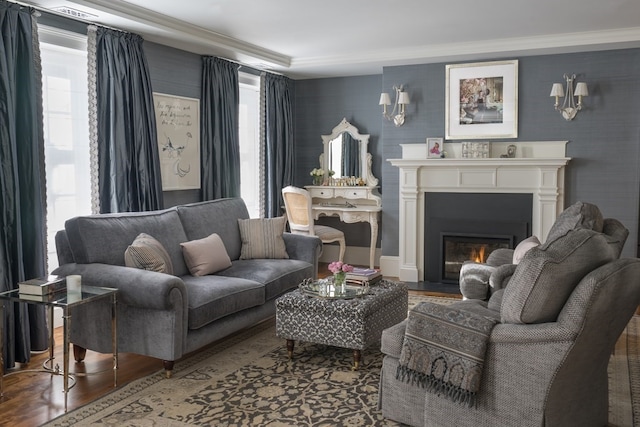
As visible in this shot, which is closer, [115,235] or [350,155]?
[115,235]

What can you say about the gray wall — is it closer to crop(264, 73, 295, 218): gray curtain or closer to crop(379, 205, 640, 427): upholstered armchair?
crop(264, 73, 295, 218): gray curtain

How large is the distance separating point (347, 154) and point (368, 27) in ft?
7.90

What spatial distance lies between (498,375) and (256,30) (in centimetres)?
389

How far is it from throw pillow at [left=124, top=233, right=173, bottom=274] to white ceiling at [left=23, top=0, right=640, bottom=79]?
5.59ft

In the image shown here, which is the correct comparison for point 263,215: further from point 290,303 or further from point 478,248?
point 290,303

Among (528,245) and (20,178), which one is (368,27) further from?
(20,178)

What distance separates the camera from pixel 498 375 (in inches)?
102

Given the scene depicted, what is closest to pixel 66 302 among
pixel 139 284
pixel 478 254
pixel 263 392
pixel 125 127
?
pixel 139 284

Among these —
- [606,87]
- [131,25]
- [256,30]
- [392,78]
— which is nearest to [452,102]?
[392,78]

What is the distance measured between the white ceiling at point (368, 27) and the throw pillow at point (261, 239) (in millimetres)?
1731

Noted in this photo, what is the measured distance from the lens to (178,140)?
576cm

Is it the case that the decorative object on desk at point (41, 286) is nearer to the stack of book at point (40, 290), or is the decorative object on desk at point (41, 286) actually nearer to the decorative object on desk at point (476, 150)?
the stack of book at point (40, 290)

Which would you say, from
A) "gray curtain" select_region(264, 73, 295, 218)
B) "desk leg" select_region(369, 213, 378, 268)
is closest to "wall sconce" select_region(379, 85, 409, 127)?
"desk leg" select_region(369, 213, 378, 268)

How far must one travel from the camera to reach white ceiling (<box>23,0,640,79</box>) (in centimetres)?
452
